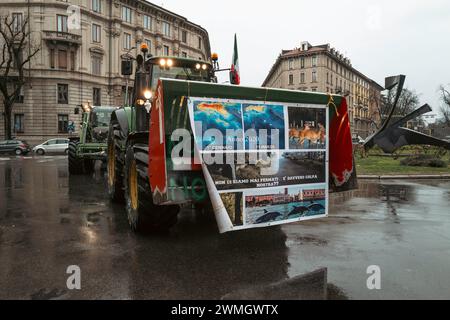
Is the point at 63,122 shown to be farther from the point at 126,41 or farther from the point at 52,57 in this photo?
the point at 126,41

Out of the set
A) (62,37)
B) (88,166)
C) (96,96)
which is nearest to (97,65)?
(96,96)

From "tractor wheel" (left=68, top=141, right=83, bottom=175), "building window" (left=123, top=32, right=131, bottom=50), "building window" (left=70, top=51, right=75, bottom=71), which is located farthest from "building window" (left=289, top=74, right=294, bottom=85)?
"tractor wheel" (left=68, top=141, right=83, bottom=175)

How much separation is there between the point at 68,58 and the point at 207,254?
159 feet

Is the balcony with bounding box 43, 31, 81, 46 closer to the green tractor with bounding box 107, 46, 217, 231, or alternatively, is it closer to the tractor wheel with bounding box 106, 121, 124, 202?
the tractor wheel with bounding box 106, 121, 124, 202

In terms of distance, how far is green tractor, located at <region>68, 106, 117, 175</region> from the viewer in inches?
569

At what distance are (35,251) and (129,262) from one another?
134cm

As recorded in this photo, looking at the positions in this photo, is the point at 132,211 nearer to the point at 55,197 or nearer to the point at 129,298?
the point at 129,298

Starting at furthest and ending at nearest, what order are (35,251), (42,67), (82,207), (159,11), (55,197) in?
(159,11) < (42,67) < (55,197) < (82,207) < (35,251)

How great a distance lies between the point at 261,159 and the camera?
479 cm

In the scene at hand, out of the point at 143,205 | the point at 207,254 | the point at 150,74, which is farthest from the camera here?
the point at 150,74

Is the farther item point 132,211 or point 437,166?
point 437,166

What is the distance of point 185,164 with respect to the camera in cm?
467

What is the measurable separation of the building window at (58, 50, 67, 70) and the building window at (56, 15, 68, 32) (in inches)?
99.6
